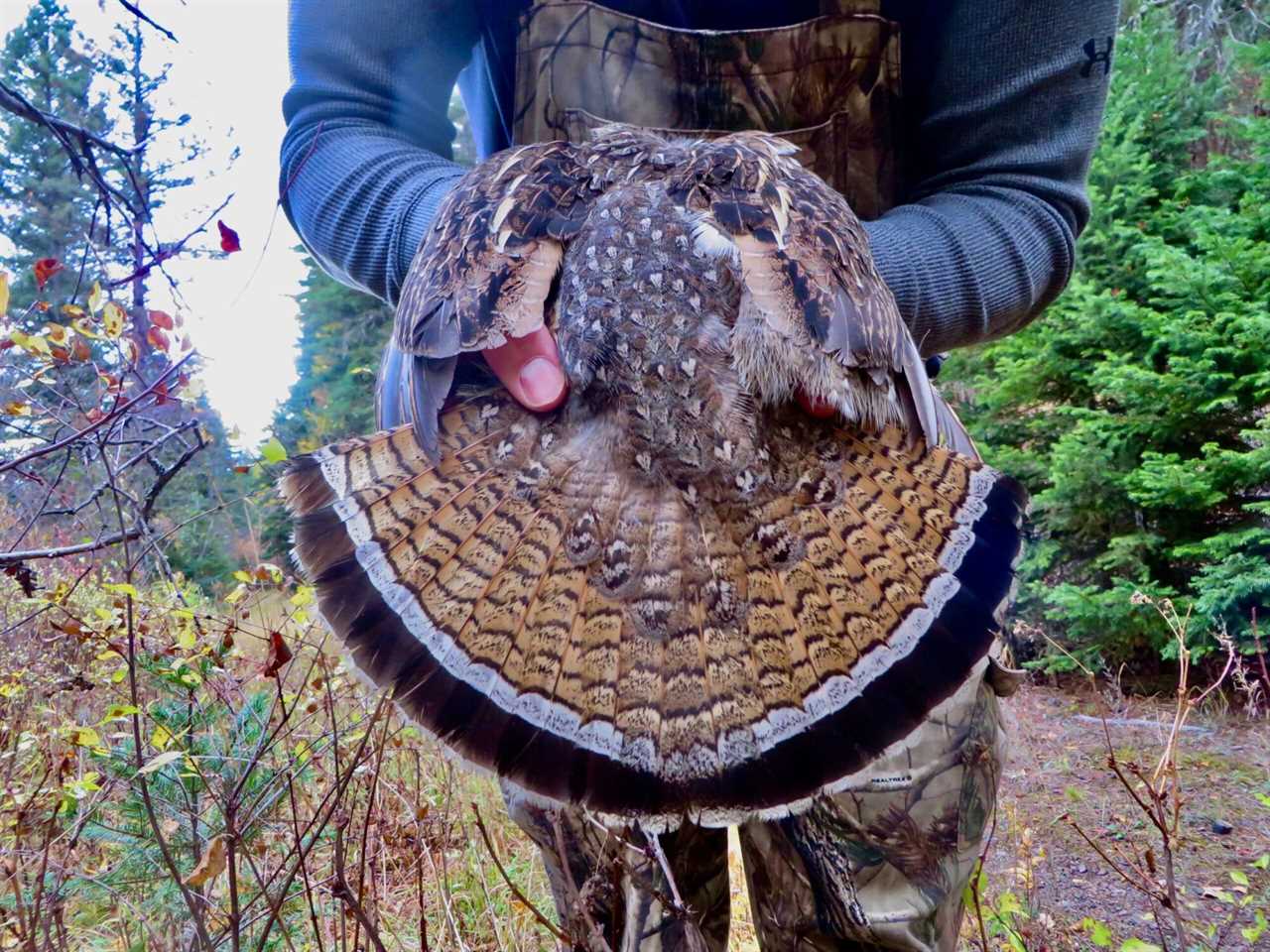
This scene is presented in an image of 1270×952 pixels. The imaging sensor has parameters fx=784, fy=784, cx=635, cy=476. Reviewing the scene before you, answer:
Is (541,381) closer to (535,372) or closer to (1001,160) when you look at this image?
(535,372)

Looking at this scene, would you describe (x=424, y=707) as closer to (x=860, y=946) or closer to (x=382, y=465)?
(x=382, y=465)

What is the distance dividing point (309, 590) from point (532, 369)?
994mm

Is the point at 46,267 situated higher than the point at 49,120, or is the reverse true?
the point at 49,120

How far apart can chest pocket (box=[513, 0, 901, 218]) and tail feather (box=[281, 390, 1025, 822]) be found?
1183mm

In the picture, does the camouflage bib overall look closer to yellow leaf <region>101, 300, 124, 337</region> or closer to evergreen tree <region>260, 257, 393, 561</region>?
→ yellow leaf <region>101, 300, 124, 337</region>

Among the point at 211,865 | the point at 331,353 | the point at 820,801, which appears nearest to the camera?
the point at 211,865

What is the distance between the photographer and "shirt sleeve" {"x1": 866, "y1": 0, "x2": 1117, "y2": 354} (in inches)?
79.9

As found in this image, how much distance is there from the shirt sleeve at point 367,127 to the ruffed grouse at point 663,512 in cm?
49

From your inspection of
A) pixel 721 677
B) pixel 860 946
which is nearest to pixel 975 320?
pixel 721 677

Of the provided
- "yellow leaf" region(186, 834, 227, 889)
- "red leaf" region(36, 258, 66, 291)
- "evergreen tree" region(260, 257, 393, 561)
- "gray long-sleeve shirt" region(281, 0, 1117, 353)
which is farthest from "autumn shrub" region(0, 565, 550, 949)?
"evergreen tree" region(260, 257, 393, 561)

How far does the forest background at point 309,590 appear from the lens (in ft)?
7.95

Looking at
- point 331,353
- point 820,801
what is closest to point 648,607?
point 820,801

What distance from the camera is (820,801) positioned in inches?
72.7

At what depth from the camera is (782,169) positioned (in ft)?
5.39
